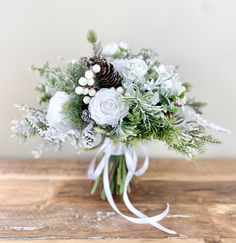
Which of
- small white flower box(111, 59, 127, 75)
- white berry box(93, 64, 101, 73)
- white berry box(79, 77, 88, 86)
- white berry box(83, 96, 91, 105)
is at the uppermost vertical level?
small white flower box(111, 59, 127, 75)

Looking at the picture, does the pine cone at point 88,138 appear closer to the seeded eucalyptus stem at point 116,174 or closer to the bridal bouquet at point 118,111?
the bridal bouquet at point 118,111

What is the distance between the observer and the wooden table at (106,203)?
91 centimetres

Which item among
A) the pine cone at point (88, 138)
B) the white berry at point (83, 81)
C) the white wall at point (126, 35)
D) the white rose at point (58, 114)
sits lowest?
the pine cone at point (88, 138)

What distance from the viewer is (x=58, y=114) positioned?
Answer: 94 centimetres

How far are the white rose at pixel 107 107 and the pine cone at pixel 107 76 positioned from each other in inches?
1.5

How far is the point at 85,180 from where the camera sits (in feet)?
3.99

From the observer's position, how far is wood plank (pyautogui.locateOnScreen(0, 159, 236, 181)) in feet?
4.05

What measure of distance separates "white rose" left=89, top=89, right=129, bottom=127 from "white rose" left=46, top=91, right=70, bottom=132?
0.09 metres

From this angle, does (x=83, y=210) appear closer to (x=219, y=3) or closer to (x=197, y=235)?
(x=197, y=235)

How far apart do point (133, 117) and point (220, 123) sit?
2.04ft

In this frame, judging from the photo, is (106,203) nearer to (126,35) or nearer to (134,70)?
(134,70)

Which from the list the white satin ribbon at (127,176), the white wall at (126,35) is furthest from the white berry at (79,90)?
the white wall at (126,35)

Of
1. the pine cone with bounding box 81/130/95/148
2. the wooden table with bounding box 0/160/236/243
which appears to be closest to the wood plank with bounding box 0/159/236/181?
the wooden table with bounding box 0/160/236/243

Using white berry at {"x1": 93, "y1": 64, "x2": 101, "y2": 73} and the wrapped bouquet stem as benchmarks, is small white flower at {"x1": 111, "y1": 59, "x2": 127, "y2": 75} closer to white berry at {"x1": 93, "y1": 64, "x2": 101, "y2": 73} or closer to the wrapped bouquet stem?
white berry at {"x1": 93, "y1": 64, "x2": 101, "y2": 73}
